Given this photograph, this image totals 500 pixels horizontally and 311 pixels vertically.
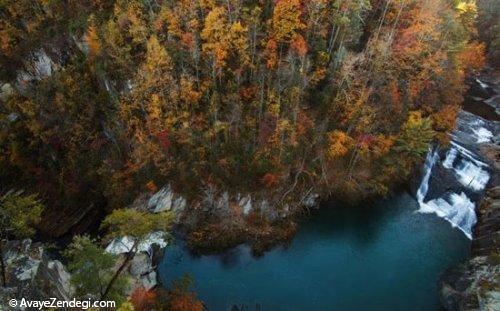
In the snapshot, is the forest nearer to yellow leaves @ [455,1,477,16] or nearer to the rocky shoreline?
yellow leaves @ [455,1,477,16]

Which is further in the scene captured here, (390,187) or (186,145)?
(390,187)

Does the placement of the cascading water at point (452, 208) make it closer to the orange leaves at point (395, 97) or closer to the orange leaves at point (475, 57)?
the orange leaves at point (395, 97)

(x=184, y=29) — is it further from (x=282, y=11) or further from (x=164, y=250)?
(x=164, y=250)

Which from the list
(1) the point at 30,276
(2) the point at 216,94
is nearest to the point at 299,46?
(2) the point at 216,94

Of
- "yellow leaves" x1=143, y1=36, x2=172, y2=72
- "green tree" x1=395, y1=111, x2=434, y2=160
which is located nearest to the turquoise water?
"green tree" x1=395, y1=111, x2=434, y2=160

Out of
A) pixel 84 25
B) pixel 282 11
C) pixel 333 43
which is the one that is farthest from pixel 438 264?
pixel 84 25

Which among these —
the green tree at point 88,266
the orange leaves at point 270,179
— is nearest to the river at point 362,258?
the orange leaves at point 270,179
